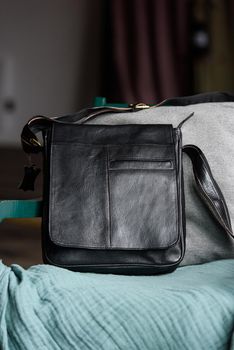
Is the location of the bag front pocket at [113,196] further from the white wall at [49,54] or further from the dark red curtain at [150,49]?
the white wall at [49,54]

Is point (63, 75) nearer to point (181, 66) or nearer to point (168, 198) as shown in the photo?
point (181, 66)

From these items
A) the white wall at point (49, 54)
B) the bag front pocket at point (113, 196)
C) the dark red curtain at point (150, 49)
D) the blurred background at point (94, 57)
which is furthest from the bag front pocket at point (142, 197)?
the white wall at point (49, 54)

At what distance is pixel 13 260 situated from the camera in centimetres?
193

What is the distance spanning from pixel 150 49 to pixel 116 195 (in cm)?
176

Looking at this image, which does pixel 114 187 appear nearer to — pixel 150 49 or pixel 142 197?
pixel 142 197

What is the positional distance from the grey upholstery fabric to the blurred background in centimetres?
110

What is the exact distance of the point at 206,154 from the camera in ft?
3.54

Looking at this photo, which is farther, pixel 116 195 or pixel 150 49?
pixel 150 49

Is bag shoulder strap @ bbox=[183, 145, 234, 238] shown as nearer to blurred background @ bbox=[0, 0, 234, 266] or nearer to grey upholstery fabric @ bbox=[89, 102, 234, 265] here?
grey upholstery fabric @ bbox=[89, 102, 234, 265]

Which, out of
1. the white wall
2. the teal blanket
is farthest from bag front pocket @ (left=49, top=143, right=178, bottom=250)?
the white wall

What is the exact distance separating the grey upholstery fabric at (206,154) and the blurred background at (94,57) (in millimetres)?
1095

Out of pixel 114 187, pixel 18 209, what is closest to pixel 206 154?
pixel 114 187

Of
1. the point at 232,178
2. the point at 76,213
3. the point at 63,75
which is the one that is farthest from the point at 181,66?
the point at 76,213

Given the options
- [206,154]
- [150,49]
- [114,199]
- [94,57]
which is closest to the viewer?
[114,199]
